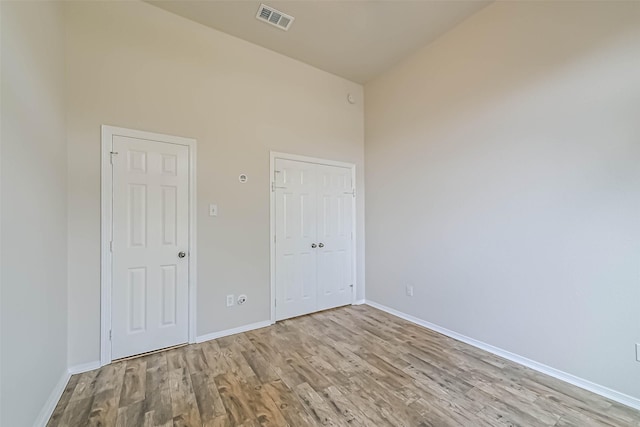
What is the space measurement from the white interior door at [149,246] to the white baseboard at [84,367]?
0.12m

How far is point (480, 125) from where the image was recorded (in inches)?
102

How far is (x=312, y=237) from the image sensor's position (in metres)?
3.53

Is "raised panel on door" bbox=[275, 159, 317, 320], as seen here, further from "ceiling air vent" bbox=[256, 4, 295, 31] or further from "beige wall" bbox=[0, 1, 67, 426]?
"beige wall" bbox=[0, 1, 67, 426]

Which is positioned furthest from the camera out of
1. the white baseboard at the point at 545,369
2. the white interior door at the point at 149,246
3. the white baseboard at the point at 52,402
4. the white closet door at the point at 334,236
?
the white closet door at the point at 334,236

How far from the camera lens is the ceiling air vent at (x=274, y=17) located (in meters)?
2.57

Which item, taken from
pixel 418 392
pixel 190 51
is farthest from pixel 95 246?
pixel 418 392

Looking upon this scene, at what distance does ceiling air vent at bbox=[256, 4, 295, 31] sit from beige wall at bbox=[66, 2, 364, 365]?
46 cm

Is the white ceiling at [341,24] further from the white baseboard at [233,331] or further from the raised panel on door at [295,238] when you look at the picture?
the white baseboard at [233,331]

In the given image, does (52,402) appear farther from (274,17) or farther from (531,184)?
(531,184)

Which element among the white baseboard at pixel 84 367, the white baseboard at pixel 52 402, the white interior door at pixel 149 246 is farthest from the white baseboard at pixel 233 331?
the white baseboard at pixel 52 402

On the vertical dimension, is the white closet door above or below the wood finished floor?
above

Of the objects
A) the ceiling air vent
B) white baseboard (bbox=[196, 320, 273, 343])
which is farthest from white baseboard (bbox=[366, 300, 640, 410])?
the ceiling air vent

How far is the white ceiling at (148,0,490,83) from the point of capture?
8.26ft

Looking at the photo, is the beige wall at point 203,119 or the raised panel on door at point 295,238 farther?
the raised panel on door at point 295,238
